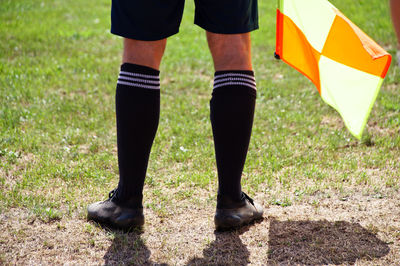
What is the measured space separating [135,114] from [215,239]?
29.4 inches

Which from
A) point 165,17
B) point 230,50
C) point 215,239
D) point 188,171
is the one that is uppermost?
point 165,17

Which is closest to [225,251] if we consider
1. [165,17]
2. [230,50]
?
[230,50]

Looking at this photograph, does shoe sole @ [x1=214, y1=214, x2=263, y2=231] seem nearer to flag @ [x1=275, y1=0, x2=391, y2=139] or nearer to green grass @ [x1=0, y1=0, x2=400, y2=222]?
green grass @ [x1=0, y1=0, x2=400, y2=222]

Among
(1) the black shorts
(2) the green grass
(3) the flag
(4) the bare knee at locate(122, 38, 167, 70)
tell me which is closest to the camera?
(1) the black shorts

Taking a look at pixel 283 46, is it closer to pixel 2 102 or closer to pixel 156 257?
pixel 156 257

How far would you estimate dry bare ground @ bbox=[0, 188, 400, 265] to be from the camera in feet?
7.97

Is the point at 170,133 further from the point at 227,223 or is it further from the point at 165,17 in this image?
the point at 165,17

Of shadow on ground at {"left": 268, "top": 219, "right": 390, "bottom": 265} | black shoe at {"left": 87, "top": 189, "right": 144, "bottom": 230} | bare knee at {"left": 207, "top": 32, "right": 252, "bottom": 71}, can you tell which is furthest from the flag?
black shoe at {"left": 87, "top": 189, "right": 144, "bottom": 230}

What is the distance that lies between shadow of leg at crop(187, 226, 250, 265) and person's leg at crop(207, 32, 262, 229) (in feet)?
0.29

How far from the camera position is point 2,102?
4938 millimetres

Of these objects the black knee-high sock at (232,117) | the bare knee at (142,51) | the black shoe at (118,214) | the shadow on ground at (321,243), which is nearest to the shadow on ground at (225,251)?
the shadow on ground at (321,243)

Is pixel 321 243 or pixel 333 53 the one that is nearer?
pixel 321 243

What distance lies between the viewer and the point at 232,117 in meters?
2.50

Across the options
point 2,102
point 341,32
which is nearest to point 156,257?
point 341,32
